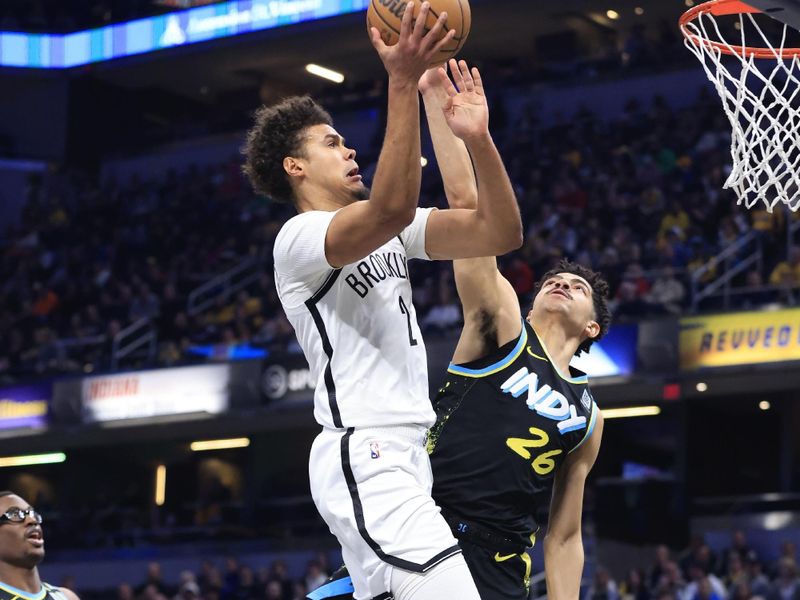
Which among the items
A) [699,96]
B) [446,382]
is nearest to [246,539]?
[699,96]

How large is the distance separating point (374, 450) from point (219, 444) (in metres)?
20.8

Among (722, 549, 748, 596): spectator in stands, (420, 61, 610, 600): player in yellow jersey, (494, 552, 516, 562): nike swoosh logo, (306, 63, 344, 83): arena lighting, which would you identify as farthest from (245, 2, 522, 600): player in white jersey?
(306, 63, 344, 83): arena lighting

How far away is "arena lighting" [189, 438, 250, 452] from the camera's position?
2373cm

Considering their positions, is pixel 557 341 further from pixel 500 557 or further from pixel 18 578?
pixel 18 578

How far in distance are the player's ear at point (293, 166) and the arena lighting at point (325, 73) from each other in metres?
23.8

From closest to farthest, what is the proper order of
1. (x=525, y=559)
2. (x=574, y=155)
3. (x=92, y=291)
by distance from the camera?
(x=525, y=559)
(x=574, y=155)
(x=92, y=291)

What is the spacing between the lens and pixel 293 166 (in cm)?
411

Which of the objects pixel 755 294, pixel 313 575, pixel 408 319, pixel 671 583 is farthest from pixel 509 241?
pixel 313 575

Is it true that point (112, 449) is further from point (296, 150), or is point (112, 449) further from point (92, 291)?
point (296, 150)

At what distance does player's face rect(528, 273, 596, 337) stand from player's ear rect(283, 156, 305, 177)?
5.05ft

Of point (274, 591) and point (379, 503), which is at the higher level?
point (379, 503)

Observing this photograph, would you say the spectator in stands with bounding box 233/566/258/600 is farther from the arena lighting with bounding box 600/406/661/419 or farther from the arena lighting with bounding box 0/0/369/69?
the arena lighting with bounding box 0/0/369/69

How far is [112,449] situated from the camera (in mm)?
24906

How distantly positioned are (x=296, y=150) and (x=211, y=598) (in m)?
13.8
